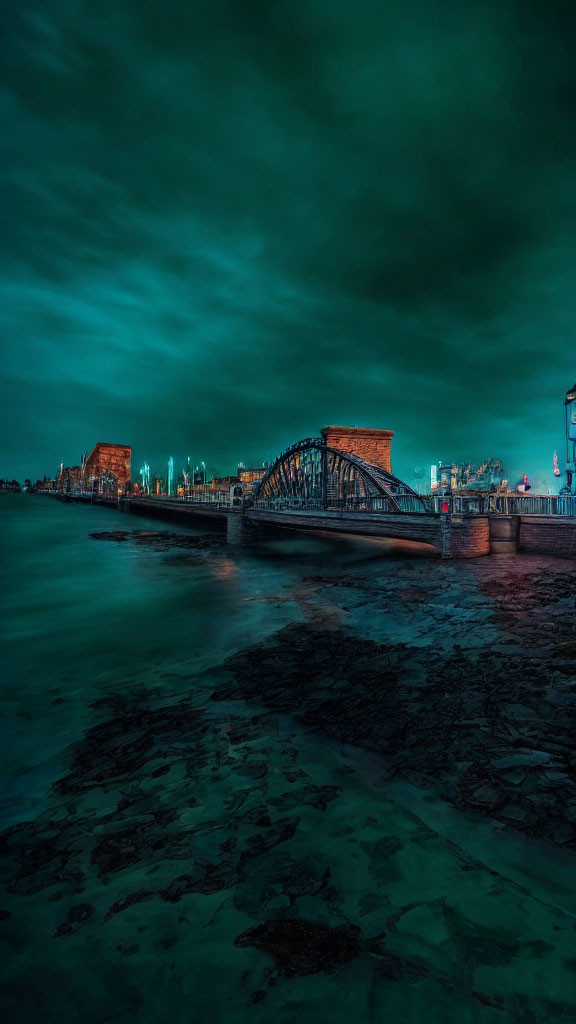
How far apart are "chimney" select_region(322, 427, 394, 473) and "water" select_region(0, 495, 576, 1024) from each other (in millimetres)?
39401

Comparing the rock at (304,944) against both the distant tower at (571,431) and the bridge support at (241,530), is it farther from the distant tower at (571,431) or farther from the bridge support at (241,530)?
the distant tower at (571,431)

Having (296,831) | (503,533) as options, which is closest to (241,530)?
(503,533)

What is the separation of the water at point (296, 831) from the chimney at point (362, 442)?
3940 centimetres

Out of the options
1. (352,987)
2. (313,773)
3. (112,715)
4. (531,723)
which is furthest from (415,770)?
(112,715)

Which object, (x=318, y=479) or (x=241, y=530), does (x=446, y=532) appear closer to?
(x=241, y=530)

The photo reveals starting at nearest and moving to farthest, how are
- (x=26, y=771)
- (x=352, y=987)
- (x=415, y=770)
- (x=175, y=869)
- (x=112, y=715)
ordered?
1. (x=352, y=987)
2. (x=175, y=869)
3. (x=415, y=770)
4. (x=26, y=771)
5. (x=112, y=715)

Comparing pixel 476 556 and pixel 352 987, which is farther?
pixel 476 556

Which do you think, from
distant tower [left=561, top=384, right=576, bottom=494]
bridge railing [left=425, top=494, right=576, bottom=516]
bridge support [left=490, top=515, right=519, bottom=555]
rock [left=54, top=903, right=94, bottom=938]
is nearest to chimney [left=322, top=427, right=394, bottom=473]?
distant tower [left=561, top=384, right=576, bottom=494]

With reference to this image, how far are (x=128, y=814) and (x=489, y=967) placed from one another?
3536mm

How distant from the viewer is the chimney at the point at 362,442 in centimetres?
4847

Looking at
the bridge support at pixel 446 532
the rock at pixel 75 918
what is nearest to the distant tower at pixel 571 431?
the bridge support at pixel 446 532

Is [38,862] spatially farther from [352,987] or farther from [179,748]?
[352,987]

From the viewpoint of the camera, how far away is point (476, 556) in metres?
23.0

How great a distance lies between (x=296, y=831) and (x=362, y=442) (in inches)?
1908
